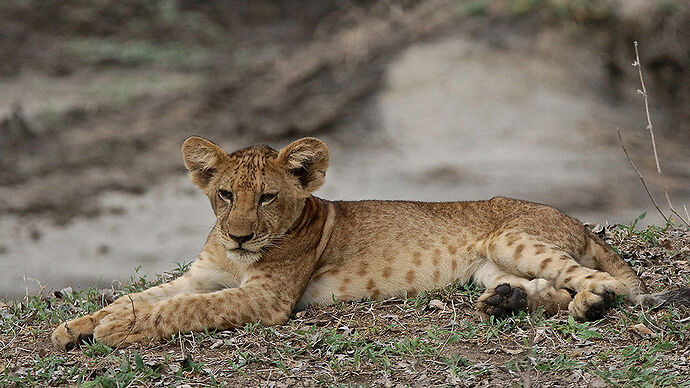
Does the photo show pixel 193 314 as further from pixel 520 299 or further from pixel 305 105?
pixel 305 105

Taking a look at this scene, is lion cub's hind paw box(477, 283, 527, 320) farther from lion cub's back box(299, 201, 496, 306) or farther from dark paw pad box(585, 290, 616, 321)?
lion cub's back box(299, 201, 496, 306)

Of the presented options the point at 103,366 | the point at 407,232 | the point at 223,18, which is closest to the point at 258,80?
the point at 223,18

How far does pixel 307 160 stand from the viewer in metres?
6.02

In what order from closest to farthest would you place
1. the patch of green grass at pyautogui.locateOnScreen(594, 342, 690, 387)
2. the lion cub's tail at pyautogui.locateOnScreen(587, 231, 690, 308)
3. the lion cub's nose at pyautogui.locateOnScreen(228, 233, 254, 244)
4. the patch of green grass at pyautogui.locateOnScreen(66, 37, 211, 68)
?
the patch of green grass at pyautogui.locateOnScreen(594, 342, 690, 387), the lion cub's tail at pyautogui.locateOnScreen(587, 231, 690, 308), the lion cub's nose at pyautogui.locateOnScreen(228, 233, 254, 244), the patch of green grass at pyautogui.locateOnScreen(66, 37, 211, 68)

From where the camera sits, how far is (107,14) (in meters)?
20.0

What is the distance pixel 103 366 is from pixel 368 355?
1399 millimetres

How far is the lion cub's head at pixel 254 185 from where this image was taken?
569 centimetres

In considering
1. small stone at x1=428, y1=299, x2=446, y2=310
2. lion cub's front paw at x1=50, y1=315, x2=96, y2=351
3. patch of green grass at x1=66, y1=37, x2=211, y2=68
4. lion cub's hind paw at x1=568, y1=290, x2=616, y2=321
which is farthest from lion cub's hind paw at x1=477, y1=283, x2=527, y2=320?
patch of green grass at x1=66, y1=37, x2=211, y2=68

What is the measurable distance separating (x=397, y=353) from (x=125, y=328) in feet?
5.05

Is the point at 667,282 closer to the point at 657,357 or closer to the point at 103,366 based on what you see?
the point at 657,357

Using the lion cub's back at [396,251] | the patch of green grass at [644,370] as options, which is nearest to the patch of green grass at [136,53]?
the lion cub's back at [396,251]

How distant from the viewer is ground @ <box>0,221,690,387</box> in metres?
4.83

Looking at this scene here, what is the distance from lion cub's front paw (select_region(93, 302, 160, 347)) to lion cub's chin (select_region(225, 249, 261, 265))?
571 mm

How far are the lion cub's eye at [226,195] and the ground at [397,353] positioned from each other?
779 mm
